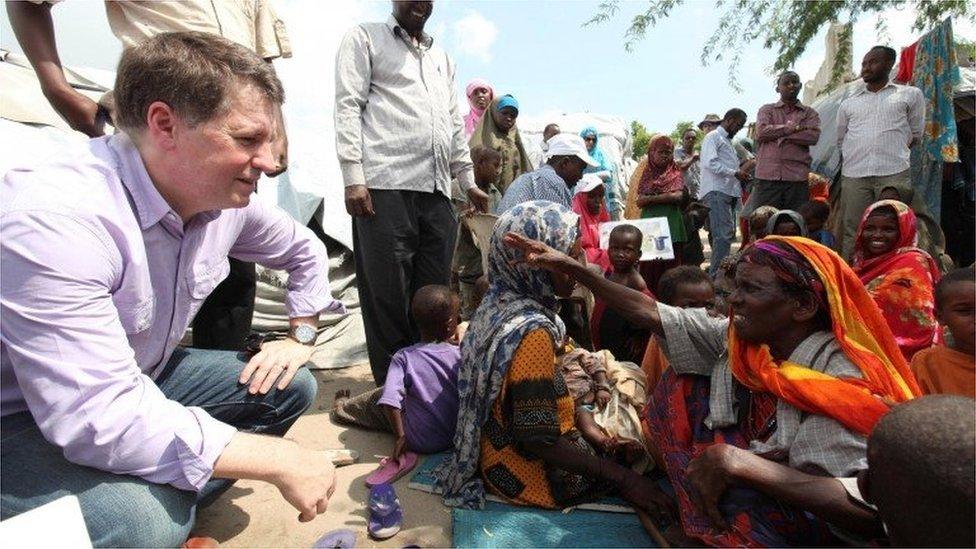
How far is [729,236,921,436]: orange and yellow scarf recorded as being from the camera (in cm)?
161

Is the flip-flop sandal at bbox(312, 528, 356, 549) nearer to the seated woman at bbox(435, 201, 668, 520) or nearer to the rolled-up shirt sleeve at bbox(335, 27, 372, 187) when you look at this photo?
the seated woman at bbox(435, 201, 668, 520)

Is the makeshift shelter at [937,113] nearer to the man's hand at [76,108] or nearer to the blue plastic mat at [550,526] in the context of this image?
the blue plastic mat at [550,526]

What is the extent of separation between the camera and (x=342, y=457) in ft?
8.97

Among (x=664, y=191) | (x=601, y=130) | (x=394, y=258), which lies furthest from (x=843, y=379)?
(x=601, y=130)

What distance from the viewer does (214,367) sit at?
2123 millimetres

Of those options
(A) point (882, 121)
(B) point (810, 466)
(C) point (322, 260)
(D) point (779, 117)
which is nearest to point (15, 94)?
(C) point (322, 260)

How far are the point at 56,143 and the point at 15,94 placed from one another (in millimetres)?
755

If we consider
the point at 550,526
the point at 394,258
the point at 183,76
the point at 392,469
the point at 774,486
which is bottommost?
the point at 550,526

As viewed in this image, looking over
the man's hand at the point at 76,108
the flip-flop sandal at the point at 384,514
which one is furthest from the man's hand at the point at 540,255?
the man's hand at the point at 76,108

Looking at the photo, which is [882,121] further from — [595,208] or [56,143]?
[56,143]

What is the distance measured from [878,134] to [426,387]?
16.9ft

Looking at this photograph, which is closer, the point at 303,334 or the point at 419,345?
the point at 303,334

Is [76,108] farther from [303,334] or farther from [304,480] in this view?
[304,480]

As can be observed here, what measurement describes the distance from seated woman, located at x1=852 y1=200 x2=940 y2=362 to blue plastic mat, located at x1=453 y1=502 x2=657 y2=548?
1.59 meters
